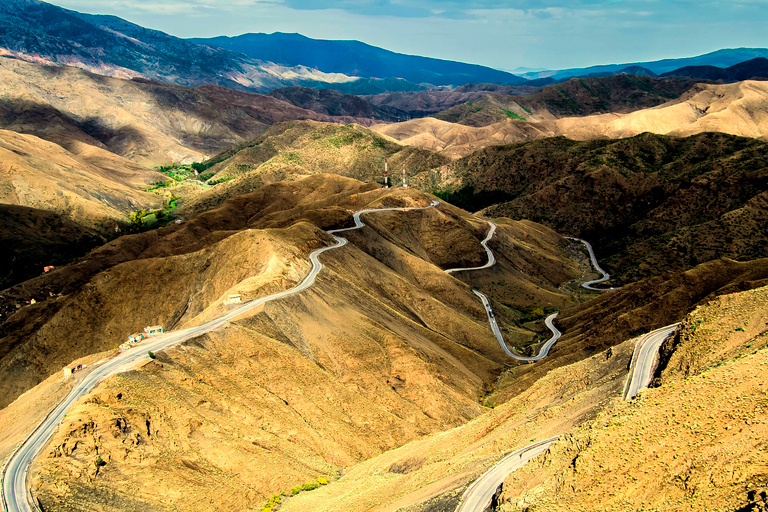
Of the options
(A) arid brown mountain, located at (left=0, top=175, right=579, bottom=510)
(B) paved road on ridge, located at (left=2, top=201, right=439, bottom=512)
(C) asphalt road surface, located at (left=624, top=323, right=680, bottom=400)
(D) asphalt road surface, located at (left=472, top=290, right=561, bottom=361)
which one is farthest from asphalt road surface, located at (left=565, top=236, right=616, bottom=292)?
(B) paved road on ridge, located at (left=2, top=201, right=439, bottom=512)

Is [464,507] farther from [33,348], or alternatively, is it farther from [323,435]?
[33,348]

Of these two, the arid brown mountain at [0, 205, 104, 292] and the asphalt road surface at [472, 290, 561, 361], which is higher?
the asphalt road surface at [472, 290, 561, 361]

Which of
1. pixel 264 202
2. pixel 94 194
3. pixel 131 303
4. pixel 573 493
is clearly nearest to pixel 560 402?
pixel 573 493

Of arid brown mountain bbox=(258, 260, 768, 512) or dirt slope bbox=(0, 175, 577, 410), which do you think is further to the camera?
dirt slope bbox=(0, 175, 577, 410)

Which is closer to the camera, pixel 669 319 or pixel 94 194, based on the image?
pixel 669 319

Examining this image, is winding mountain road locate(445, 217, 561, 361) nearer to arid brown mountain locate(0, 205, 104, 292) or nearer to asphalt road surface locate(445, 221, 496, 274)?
asphalt road surface locate(445, 221, 496, 274)

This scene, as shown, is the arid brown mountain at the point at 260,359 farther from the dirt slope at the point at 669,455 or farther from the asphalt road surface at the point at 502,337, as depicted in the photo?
the dirt slope at the point at 669,455

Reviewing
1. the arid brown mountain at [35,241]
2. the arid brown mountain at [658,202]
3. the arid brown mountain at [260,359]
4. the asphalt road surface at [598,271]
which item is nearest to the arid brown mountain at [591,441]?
the arid brown mountain at [260,359]
